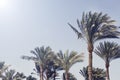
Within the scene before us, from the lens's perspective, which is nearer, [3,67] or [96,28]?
[96,28]

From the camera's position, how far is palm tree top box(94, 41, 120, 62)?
44.4m

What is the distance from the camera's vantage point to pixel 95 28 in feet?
111

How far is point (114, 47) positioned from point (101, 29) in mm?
12244

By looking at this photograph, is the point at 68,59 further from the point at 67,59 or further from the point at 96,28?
the point at 96,28

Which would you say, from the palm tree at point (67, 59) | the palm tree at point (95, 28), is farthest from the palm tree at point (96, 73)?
the palm tree at point (95, 28)

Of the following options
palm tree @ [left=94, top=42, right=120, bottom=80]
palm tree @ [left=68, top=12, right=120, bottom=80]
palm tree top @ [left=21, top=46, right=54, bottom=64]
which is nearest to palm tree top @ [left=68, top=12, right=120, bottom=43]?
palm tree @ [left=68, top=12, right=120, bottom=80]

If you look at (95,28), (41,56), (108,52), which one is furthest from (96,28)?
(41,56)

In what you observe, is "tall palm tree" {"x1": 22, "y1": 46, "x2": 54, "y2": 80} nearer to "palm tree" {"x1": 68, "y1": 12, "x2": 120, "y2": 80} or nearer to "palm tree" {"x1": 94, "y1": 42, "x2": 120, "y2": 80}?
"palm tree" {"x1": 94, "y1": 42, "x2": 120, "y2": 80}

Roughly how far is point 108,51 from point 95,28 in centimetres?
1230

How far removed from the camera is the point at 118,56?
4456 cm

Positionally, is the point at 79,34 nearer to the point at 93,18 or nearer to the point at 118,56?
the point at 93,18

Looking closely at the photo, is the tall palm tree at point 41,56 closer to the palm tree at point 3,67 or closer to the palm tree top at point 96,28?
the palm tree at point 3,67

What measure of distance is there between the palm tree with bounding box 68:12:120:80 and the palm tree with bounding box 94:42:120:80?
10023 mm

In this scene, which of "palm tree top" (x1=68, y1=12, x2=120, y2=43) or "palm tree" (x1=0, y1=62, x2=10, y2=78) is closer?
"palm tree top" (x1=68, y1=12, x2=120, y2=43)
